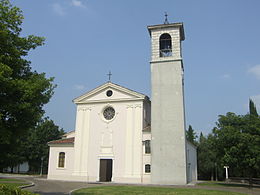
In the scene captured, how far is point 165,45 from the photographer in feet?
92.3

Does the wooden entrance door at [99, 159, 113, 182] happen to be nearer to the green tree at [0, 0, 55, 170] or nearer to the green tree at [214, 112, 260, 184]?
the green tree at [214, 112, 260, 184]

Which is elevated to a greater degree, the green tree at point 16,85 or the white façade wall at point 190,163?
the green tree at point 16,85

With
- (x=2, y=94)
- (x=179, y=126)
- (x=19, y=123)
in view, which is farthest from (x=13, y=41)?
(x=179, y=126)

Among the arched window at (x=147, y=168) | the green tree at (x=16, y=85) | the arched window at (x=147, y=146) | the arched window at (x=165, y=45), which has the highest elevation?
the arched window at (x=165, y=45)

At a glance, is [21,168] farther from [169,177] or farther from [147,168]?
[169,177]

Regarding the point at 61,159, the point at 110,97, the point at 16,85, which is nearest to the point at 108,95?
the point at 110,97

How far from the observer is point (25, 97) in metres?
9.34

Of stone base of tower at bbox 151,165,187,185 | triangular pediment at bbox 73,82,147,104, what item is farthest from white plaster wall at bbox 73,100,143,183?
stone base of tower at bbox 151,165,187,185

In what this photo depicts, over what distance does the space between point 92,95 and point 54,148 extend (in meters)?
7.36

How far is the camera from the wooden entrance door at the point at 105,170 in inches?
1088

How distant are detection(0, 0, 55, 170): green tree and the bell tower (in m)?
16.0

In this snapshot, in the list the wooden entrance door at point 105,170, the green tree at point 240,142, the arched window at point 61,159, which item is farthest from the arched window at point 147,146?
the arched window at point 61,159

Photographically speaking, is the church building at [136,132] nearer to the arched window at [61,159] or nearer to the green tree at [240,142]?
the arched window at [61,159]

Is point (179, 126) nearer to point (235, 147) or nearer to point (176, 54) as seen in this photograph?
point (235, 147)
